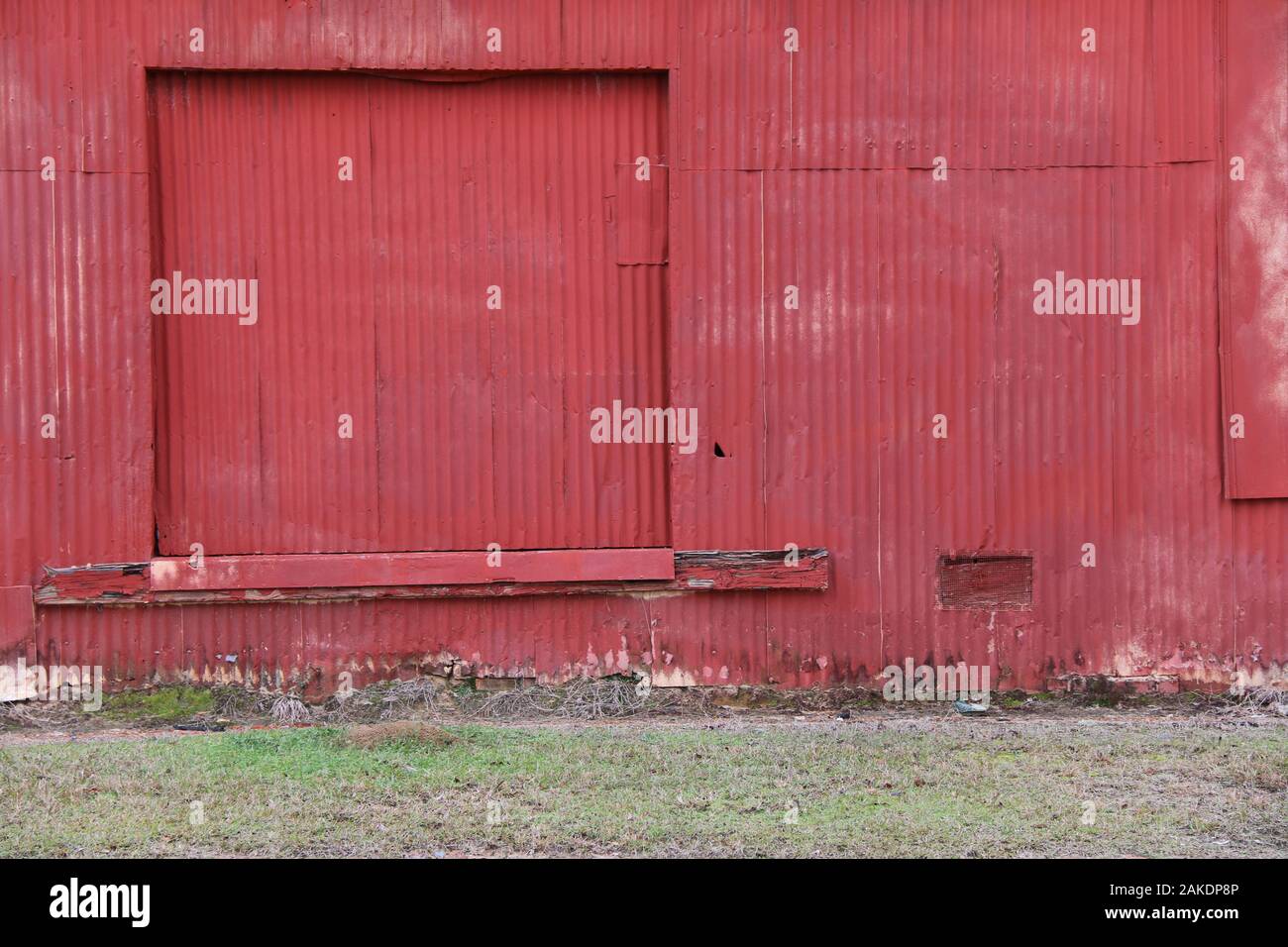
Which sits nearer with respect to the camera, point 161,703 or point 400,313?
point 161,703

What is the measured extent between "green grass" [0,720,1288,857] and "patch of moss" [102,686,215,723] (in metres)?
0.57

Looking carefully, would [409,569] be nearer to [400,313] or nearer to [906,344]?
[400,313]

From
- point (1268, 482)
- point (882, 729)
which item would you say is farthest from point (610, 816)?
point (1268, 482)

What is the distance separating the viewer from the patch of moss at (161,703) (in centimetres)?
829

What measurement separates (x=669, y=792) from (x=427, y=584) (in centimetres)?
277

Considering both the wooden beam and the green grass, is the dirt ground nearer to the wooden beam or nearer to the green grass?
the green grass

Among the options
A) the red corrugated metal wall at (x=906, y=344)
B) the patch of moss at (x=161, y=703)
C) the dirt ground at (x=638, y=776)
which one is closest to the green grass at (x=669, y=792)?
the dirt ground at (x=638, y=776)

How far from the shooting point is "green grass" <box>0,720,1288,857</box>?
18.7ft

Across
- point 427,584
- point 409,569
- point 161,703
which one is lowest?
point 161,703

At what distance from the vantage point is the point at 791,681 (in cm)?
866

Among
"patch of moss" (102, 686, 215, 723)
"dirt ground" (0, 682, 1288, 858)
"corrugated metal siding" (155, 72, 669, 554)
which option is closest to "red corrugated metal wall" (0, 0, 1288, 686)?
"corrugated metal siding" (155, 72, 669, 554)

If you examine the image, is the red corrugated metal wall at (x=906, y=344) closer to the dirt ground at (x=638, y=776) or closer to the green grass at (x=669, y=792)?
the dirt ground at (x=638, y=776)

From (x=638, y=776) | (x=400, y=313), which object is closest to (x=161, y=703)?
(x=400, y=313)

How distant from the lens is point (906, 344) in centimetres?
867
